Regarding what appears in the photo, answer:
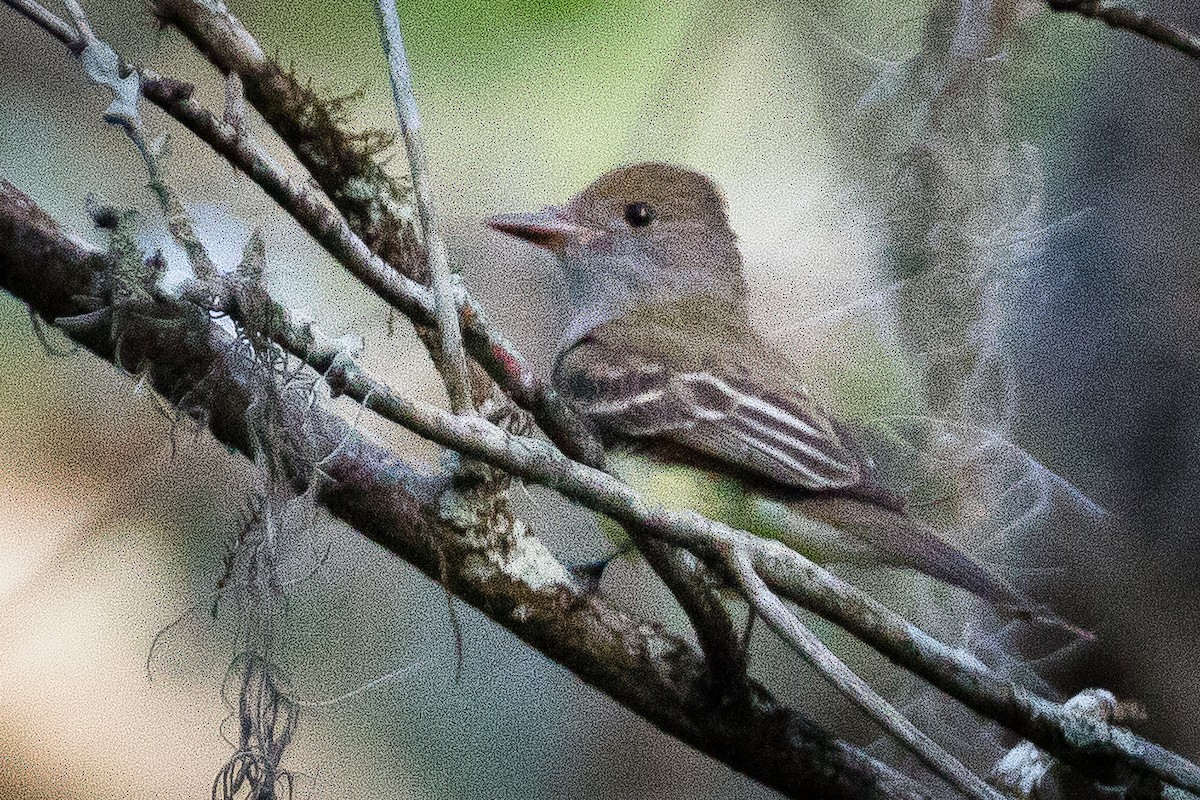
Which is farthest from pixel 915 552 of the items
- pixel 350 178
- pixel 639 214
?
pixel 350 178

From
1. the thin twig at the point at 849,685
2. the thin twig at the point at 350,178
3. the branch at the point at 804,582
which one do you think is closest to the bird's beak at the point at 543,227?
the thin twig at the point at 350,178

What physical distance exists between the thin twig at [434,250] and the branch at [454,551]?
12 cm

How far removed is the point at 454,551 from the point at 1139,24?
789 mm

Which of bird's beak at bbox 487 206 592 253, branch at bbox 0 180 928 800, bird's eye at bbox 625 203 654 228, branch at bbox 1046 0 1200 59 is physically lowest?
branch at bbox 0 180 928 800

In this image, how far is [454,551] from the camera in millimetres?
1068

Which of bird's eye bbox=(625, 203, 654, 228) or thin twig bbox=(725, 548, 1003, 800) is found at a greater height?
bird's eye bbox=(625, 203, 654, 228)

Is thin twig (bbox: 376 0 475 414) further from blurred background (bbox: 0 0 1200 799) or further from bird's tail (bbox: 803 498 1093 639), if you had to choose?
bird's tail (bbox: 803 498 1093 639)

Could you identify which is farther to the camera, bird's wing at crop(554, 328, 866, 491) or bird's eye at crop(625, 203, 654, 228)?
bird's eye at crop(625, 203, 654, 228)

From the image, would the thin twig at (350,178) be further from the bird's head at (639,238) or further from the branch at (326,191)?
the bird's head at (639,238)

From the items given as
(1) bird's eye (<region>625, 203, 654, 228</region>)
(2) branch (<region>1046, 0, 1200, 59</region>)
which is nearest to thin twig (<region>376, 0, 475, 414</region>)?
(1) bird's eye (<region>625, 203, 654, 228</region>)

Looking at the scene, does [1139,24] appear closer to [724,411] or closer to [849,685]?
[724,411]

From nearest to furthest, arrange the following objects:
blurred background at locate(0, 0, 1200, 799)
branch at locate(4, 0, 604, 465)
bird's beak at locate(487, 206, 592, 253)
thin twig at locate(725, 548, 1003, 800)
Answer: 1. thin twig at locate(725, 548, 1003, 800)
2. branch at locate(4, 0, 604, 465)
3. blurred background at locate(0, 0, 1200, 799)
4. bird's beak at locate(487, 206, 592, 253)

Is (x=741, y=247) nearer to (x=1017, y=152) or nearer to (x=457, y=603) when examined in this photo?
(x=1017, y=152)

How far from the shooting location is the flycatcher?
1205 mm
